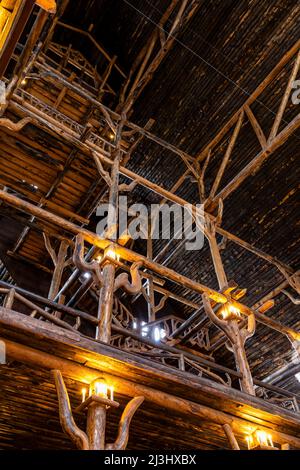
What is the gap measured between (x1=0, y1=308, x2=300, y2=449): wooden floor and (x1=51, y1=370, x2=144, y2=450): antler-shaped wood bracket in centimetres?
34

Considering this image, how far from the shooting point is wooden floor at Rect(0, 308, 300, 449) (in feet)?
14.2

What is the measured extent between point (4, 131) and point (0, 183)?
4.98ft

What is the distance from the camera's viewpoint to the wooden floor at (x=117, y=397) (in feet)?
14.2

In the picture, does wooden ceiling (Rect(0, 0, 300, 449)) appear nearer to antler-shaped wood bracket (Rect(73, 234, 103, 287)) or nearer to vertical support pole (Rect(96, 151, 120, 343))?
vertical support pole (Rect(96, 151, 120, 343))

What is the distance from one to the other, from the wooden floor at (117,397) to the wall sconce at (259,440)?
0.43 feet

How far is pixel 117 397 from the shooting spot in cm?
502

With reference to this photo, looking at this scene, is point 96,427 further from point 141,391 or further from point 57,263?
point 57,263

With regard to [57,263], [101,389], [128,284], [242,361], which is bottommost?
[101,389]

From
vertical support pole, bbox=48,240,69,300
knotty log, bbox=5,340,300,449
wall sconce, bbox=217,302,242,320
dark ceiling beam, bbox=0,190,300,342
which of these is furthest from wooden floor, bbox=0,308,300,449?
vertical support pole, bbox=48,240,69,300

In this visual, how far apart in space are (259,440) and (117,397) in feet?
8.38

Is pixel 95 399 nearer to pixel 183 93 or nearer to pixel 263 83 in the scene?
pixel 263 83

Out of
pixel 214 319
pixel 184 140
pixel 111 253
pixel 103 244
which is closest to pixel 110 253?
pixel 111 253

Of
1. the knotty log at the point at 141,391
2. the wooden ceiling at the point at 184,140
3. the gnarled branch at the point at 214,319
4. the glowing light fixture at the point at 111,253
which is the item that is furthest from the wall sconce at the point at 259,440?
the wooden ceiling at the point at 184,140
